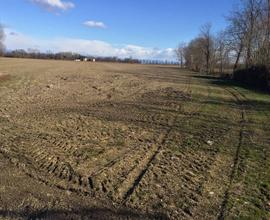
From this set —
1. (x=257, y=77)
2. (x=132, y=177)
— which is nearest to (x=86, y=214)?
(x=132, y=177)

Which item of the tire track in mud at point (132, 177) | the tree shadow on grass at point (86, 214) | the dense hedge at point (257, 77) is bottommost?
the tree shadow on grass at point (86, 214)

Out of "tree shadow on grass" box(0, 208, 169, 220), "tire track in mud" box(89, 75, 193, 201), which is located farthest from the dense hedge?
"tree shadow on grass" box(0, 208, 169, 220)

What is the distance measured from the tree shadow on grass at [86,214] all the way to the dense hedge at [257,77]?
29.7 m

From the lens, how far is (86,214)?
5.23 meters

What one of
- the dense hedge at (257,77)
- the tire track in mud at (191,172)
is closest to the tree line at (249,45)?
the dense hedge at (257,77)

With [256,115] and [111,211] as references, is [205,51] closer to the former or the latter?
[256,115]

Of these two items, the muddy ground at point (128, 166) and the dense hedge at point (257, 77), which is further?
the dense hedge at point (257, 77)

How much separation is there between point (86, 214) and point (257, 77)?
34.0 metres

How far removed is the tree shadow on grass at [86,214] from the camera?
5.07m

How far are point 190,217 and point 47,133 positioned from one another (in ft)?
18.3

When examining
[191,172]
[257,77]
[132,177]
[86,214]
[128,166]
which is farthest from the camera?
[257,77]

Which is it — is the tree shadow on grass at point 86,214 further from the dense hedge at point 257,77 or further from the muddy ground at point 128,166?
the dense hedge at point 257,77

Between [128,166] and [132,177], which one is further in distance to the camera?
[128,166]

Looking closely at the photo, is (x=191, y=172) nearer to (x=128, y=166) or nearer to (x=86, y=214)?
(x=128, y=166)
